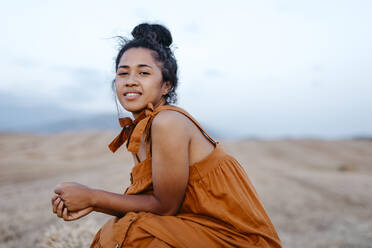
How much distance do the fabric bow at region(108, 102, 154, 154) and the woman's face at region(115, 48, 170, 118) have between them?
0.27 feet

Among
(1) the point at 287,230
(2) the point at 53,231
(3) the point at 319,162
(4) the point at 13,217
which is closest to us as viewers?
(2) the point at 53,231

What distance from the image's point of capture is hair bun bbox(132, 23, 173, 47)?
2.28 metres

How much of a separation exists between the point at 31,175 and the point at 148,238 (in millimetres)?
11050

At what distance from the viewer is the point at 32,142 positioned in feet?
89.3

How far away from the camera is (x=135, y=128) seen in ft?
5.96

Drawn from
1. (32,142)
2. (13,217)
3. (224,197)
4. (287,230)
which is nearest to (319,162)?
(287,230)

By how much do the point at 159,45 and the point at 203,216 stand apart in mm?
1211

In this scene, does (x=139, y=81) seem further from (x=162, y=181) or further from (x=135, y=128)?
(x=162, y=181)

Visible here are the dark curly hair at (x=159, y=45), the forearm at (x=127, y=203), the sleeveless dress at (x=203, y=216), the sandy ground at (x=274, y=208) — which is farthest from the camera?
the sandy ground at (x=274, y=208)

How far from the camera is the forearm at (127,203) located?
5.72ft

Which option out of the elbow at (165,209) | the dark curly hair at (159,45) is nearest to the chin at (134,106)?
the dark curly hair at (159,45)

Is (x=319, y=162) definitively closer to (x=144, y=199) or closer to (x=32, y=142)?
(x=144, y=199)

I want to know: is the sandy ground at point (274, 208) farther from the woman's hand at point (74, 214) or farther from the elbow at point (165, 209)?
the elbow at point (165, 209)

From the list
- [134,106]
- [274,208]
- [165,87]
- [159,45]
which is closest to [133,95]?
[134,106]
